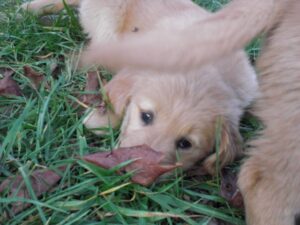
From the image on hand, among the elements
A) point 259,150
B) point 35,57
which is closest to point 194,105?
point 259,150

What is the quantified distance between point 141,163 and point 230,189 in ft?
1.41

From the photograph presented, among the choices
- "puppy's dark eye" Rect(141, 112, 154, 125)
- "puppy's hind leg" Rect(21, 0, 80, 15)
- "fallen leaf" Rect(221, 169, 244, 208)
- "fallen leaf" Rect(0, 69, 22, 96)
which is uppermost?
"puppy's hind leg" Rect(21, 0, 80, 15)

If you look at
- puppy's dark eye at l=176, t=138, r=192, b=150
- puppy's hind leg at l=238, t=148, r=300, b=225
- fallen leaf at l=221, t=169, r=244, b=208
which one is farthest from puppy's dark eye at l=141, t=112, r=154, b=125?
puppy's hind leg at l=238, t=148, r=300, b=225

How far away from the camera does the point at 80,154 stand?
7.76 feet

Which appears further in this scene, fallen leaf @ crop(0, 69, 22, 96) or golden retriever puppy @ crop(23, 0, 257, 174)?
fallen leaf @ crop(0, 69, 22, 96)

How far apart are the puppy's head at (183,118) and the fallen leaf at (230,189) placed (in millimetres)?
70

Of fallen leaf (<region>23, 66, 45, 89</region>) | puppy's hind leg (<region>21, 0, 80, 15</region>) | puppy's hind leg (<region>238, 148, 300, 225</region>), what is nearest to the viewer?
puppy's hind leg (<region>238, 148, 300, 225</region>)

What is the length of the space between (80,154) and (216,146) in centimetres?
59

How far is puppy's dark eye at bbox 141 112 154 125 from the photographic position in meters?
2.46

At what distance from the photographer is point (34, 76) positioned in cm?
294

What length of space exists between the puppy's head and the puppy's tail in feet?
2.46

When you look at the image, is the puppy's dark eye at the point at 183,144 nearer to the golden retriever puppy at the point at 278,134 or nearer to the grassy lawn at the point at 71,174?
the grassy lawn at the point at 71,174

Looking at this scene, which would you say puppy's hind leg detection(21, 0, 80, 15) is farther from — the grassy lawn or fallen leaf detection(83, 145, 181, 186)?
fallen leaf detection(83, 145, 181, 186)

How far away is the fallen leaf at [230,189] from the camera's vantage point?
2.23 meters
